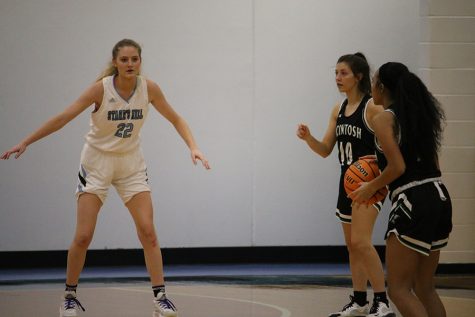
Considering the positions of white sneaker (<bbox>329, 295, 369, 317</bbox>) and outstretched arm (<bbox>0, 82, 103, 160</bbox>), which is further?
white sneaker (<bbox>329, 295, 369, 317</bbox>)

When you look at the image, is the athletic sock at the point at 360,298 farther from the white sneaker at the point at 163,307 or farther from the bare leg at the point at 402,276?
the bare leg at the point at 402,276

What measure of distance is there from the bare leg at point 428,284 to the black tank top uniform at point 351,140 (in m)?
1.31

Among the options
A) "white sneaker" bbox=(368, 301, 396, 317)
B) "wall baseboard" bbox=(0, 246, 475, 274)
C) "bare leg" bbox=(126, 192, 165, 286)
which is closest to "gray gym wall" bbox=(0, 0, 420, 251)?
"wall baseboard" bbox=(0, 246, 475, 274)

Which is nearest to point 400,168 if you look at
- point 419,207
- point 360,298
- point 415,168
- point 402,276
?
point 415,168

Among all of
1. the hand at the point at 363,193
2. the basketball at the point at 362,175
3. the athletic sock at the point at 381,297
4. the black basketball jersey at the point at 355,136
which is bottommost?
the athletic sock at the point at 381,297

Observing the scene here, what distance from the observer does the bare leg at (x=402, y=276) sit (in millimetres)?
5117

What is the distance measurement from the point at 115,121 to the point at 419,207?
237 cm

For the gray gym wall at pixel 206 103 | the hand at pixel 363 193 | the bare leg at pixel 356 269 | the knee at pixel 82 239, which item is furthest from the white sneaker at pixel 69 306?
the gray gym wall at pixel 206 103

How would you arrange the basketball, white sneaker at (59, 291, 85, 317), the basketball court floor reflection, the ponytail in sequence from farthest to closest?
the basketball court floor reflection, white sneaker at (59, 291, 85, 317), the basketball, the ponytail

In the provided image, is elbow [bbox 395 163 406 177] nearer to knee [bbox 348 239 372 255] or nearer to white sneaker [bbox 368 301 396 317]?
knee [bbox 348 239 372 255]

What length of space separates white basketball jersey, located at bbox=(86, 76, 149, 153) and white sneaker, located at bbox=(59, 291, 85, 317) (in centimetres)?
100

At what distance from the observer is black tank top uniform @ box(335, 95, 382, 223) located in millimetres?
6617

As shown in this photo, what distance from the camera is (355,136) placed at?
21.8 feet

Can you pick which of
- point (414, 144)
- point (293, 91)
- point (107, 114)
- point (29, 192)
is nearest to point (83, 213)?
point (107, 114)
